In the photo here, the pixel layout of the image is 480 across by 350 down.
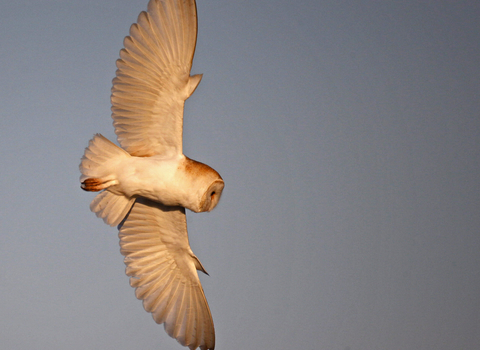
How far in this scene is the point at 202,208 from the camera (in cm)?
493

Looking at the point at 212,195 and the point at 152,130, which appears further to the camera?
the point at 152,130

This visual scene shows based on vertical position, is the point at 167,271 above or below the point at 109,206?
below

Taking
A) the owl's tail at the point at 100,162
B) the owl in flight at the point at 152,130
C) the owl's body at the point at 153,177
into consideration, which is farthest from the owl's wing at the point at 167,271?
the owl's tail at the point at 100,162

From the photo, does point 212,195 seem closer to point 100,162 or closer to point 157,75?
point 100,162

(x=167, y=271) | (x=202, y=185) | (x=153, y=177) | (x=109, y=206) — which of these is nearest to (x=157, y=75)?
(x=153, y=177)

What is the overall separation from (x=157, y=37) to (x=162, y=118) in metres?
0.80

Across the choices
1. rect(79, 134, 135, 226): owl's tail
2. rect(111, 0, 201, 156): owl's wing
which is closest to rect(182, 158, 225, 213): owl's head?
rect(111, 0, 201, 156): owl's wing

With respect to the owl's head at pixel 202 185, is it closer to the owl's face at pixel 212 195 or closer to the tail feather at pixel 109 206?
the owl's face at pixel 212 195

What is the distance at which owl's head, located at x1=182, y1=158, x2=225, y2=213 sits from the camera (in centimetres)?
486

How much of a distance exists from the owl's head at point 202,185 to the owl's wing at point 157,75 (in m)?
0.37

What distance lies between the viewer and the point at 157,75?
5.10 metres

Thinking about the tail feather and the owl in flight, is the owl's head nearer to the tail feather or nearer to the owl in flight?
the owl in flight

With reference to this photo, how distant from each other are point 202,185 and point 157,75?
121 centimetres

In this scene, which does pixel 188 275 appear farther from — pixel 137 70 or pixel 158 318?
pixel 137 70
